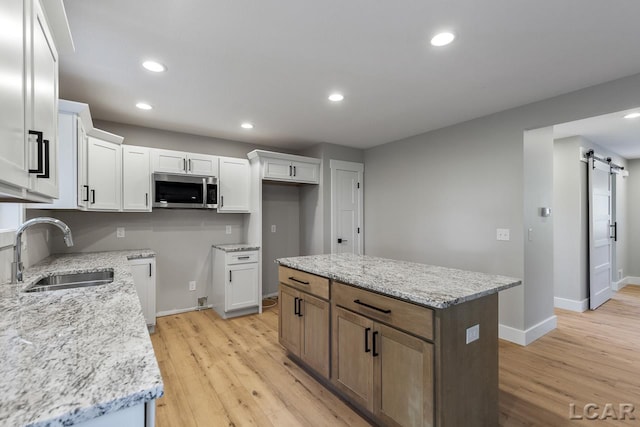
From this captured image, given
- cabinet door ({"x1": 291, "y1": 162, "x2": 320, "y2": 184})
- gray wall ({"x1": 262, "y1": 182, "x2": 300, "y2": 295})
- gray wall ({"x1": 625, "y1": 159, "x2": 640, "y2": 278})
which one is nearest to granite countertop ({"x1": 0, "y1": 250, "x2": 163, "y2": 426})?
cabinet door ({"x1": 291, "y1": 162, "x2": 320, "y2": 184})

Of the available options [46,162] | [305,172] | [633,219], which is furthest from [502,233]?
[633,219]

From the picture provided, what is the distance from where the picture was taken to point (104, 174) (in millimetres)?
3168

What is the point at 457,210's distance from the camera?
3.68 metres

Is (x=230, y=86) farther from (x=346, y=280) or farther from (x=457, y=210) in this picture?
(x=457, y=210)

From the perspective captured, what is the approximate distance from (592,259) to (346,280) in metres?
4.24

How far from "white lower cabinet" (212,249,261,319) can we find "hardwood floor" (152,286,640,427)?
0.27 m

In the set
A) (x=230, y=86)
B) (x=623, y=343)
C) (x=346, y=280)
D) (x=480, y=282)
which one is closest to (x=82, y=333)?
(x=346, y=280)

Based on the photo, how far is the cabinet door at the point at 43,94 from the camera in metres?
1.12

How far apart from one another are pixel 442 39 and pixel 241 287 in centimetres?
341

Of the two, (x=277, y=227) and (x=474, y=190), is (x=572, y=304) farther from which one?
(x=277, y=227)

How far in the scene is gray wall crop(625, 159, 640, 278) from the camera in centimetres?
561

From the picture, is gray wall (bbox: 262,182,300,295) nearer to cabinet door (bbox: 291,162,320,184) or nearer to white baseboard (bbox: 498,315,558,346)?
cabinet door (bbox: 291,162,320,184)

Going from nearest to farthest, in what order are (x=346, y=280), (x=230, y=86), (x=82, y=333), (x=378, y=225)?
(x=82, y=333) < (x=346, y=280) < (x=230, y=86) < (x=378, y=225)

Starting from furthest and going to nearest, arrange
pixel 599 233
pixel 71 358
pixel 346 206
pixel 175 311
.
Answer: pixel 346 206 → pixel 599 233 → pixel 175 311 → pixel 71 358
